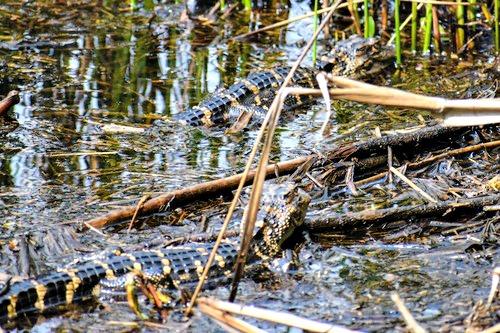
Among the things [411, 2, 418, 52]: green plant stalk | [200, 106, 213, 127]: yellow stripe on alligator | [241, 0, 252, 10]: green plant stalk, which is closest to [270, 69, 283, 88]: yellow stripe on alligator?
[200, 106, 213, 127]: yellow stripe on alligator

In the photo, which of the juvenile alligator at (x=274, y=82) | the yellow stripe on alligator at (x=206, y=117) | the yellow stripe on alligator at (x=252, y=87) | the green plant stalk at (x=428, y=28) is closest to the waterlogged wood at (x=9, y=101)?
the juvenile alligator at (x=274, y=82)

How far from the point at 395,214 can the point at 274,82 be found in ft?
10.8

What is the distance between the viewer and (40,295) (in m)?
4.34

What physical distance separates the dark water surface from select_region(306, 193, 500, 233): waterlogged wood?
0.55ft

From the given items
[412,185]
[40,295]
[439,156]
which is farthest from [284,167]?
[40,295]

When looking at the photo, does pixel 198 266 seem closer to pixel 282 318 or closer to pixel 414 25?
pixel 282 318

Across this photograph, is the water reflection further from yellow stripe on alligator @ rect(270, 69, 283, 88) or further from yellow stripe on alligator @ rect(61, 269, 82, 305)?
yellow stripe on alligator @ rect(61, 269, 82, 305)

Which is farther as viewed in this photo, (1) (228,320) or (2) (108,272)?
(2) (108,272)

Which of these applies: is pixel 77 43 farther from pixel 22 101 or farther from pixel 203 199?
pixel 203 199

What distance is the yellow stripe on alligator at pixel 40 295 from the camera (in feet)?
14.2

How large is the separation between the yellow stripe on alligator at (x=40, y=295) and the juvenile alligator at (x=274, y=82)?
321cm

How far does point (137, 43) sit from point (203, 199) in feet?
14.4

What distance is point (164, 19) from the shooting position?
1045 centimetres

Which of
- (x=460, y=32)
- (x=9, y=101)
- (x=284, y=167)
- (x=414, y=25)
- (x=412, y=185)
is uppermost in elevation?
(x=414, y=25)
